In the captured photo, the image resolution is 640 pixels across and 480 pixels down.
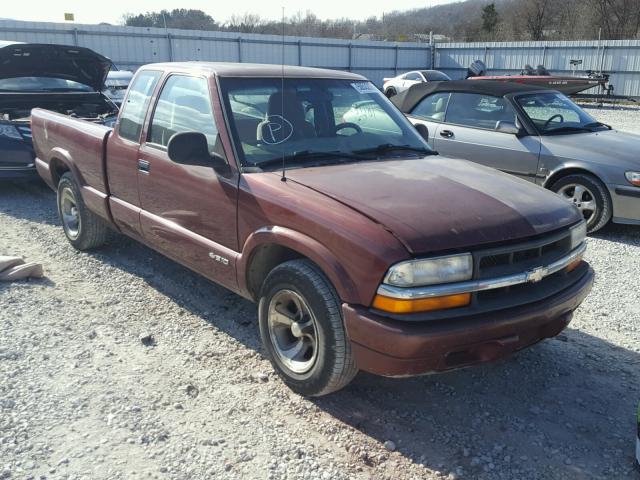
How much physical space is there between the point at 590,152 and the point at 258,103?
14.6 ft

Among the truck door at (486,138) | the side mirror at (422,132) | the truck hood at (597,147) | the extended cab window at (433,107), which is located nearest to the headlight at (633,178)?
the truck hood at (597,147)

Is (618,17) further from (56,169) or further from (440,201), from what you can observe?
(440,201)

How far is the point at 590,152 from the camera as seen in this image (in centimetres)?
668

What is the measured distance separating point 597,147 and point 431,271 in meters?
4.97

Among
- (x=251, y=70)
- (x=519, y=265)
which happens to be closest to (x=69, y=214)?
(x=251, y=70)

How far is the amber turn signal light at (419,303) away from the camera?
9.03 feet

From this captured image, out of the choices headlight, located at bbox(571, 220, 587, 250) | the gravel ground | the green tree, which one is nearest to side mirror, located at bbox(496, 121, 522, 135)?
the gravel ground

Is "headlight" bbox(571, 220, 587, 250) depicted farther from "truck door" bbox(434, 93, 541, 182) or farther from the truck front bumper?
"truck door" bbox(434, 93, 541, 182)

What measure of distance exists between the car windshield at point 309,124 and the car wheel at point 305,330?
82cm

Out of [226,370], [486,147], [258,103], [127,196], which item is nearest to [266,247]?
[226,370]

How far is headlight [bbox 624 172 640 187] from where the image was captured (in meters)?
6.32

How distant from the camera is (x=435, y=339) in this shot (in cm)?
271

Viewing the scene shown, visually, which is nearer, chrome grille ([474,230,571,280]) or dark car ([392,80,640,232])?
chrome grille ([474,230,571,280])

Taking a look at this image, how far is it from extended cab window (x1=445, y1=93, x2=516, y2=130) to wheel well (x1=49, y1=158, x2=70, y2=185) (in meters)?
4.90
